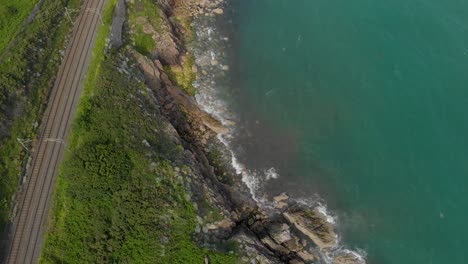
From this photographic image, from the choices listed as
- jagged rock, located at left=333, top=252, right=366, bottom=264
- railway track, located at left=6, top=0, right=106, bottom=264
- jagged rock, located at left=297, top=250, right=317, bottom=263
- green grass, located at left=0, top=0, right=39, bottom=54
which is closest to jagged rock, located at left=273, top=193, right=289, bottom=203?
jagged rock, located at left=297, top=250, right=317, bottom=263

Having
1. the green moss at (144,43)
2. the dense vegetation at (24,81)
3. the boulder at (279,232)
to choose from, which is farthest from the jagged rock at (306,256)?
the green moss at (144,43)

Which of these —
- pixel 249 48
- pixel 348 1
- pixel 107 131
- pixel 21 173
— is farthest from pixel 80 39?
pixel 348 1

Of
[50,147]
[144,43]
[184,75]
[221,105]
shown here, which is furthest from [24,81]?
[221,105]

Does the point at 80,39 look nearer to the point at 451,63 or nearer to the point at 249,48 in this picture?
the point at 249,48

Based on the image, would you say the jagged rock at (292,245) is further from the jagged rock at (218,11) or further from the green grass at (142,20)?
the jagged rock at (218,11)

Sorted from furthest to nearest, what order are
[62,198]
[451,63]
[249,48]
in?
[249,48] → [451,63] → [62,198]

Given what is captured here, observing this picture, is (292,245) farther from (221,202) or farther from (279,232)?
(221,202)
